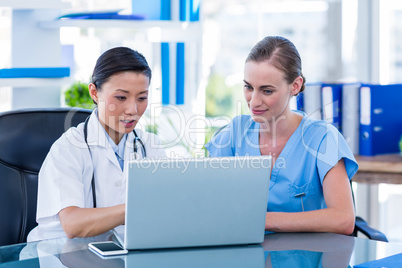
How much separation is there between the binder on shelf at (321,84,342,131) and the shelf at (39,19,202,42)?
710mm

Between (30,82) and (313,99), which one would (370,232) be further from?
(30,82)

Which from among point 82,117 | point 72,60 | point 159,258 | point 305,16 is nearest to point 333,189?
point 159,258

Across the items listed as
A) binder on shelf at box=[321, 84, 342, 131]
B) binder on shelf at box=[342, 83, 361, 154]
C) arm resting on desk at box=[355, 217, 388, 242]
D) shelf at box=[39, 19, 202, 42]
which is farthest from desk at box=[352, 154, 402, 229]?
shelf at box=[39, 19, 202, 42]

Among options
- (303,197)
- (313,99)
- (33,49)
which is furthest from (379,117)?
(33,49)

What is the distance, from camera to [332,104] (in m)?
2.91

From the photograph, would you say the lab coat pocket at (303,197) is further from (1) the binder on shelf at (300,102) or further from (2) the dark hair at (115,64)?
(1) the binder on shelf at (300,102)

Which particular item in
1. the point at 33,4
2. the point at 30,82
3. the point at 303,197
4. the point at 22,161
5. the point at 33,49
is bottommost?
the point at 303,197

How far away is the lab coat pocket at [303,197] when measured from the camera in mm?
1812

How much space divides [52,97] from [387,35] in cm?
203

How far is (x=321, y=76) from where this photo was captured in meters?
3.67

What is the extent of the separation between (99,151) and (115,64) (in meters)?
0.28

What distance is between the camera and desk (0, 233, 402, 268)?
4.37 feet

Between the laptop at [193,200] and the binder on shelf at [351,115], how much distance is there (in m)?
1.62

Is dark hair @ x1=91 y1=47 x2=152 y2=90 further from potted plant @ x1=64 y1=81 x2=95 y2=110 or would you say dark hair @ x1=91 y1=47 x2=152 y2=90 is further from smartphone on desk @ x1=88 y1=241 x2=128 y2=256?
potted plant @ x1=64 y1=81 x2=95 y2=110
